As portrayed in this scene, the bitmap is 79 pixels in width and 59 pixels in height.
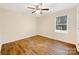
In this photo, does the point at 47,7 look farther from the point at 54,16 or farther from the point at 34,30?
the point at 34,30

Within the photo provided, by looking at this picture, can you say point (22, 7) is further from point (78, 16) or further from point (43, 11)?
point (78, 16)

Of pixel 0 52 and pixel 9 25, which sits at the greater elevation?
pixel 9 25

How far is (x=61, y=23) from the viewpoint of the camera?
4.95ft

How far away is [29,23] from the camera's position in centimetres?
154

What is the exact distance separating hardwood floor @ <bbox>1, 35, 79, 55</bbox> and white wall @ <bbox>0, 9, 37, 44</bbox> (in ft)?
0.25

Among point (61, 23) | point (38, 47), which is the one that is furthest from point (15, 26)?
point (61, 23)

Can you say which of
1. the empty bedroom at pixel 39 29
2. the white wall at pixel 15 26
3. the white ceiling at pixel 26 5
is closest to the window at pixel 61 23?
Answer: the empty bedroom at pixel 39 29

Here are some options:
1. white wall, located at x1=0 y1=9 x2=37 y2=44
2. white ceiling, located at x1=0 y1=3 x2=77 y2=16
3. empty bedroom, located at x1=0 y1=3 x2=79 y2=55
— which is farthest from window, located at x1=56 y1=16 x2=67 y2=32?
white wall, located at x1=0 y1=9 x2=37 y2=44

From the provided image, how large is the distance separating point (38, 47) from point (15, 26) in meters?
0.41

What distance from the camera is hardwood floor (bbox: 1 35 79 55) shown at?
1.49 meters

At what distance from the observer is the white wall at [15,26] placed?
146cm

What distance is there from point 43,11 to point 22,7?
275 millimetres
